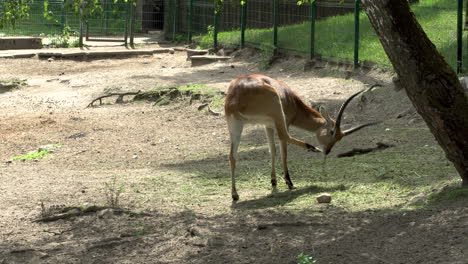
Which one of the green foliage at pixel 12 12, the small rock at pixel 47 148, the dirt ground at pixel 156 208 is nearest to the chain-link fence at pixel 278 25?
the green foliage at pixel 12 12

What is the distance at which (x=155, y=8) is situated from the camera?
24.7 meters

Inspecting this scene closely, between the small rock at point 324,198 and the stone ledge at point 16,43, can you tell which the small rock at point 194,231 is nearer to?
the small rock at point 324,198

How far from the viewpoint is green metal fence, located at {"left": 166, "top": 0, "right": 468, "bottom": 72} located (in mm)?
13242

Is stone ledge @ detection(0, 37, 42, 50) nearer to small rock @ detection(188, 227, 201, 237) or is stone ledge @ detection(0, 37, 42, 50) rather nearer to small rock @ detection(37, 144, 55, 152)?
small rock @ detection(37, 144, 55, 152)

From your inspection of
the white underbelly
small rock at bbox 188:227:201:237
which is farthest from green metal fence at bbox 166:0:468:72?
small rock at bbox 188:227:201:237

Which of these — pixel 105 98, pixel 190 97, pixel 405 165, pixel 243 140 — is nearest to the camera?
pixel 405 165

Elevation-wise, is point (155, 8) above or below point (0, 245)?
above

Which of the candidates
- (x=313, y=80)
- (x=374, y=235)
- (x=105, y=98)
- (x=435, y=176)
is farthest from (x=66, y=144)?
(x=374, y=235)

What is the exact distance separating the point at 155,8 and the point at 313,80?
1163 cm

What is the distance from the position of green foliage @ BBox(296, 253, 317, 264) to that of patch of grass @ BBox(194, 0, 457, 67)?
773cm

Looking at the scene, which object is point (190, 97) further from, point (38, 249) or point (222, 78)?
point (38, 249)

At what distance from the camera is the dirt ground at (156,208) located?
17.8 ft

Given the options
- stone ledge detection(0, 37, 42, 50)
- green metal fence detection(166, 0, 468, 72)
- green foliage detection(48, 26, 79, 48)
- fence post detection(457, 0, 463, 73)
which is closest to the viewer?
fence post detection(457, 0, 463, 73)

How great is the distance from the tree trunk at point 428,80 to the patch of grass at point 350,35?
6292 millimetres
